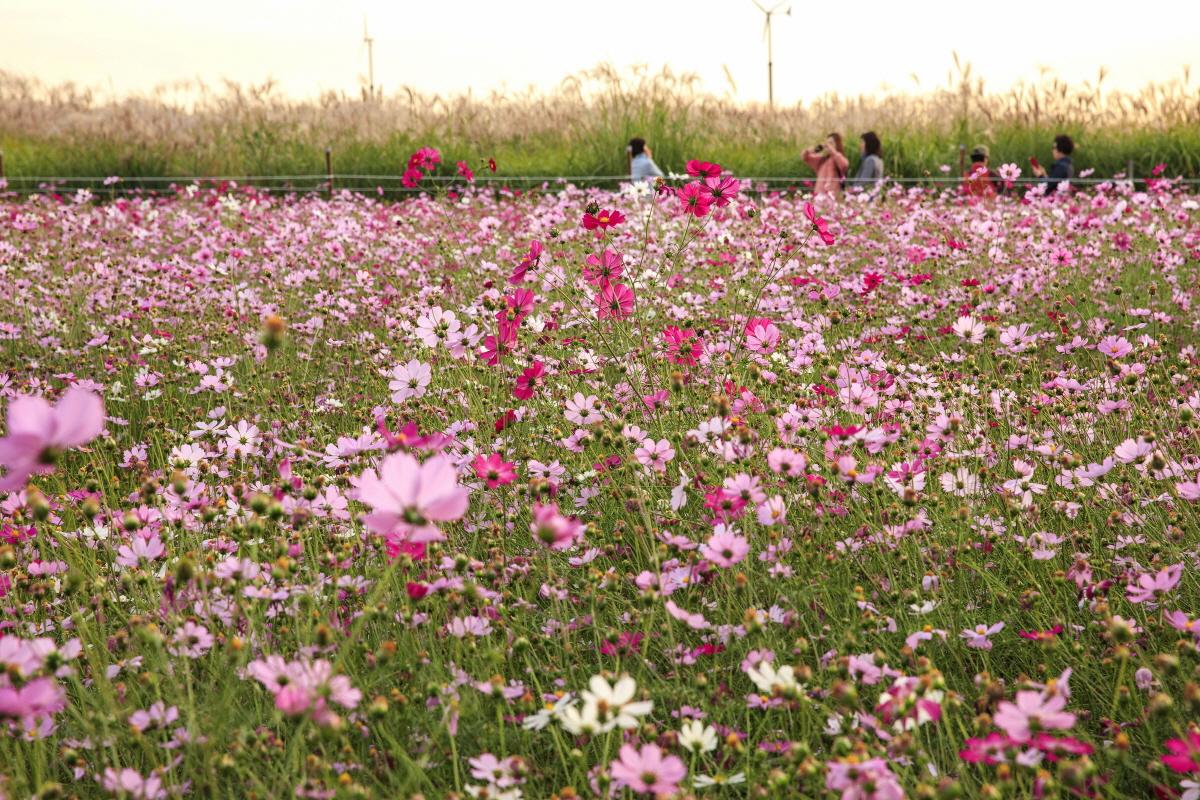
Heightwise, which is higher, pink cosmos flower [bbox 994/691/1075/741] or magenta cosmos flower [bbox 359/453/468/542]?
magenta cosmos flower [bbox 359/453/468/542]

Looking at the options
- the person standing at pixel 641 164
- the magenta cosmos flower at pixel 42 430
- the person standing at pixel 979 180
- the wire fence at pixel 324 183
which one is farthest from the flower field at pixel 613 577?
the wire fence at pixel 324 183

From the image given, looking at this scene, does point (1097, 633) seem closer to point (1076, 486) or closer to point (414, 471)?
point (1076, 486)

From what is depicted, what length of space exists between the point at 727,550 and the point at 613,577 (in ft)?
0.84

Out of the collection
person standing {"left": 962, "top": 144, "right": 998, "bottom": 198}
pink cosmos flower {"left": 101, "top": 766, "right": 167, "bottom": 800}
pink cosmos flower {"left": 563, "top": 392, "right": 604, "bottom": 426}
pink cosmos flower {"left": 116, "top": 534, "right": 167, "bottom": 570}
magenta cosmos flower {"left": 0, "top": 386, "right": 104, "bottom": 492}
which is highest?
person standing {"left": 962, "top": 144, "right": 998, "bottom": 198}

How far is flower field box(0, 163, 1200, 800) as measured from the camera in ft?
4.52

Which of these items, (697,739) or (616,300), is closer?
(697,739)

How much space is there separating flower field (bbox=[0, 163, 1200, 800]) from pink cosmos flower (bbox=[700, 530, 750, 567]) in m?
0.01

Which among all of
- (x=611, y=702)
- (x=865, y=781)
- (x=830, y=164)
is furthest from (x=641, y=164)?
(x=865, y=781)

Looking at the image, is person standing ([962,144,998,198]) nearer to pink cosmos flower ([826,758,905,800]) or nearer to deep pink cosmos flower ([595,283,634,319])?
deep pink cosmos flower ([595,283,634,319])

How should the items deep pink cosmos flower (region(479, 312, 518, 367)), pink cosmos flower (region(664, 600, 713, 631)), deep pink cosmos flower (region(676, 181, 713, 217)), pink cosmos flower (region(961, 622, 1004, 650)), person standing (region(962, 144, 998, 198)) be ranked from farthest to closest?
person standing (region(962, 144, 998, 198)), deep pink cosmos flower (region(676, 181, 713, 217)), deep pink cosmos flower (region(479, 312, 518, 367)), pink cosmos flower (region(961, 622, 1004, 650)), pink cosmos flower (region(664, 600, 713, 631))

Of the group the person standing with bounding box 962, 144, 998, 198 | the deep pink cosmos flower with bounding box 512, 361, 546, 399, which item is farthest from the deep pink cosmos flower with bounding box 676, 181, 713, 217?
the person standing with bounding box 962, 144, 998, 198

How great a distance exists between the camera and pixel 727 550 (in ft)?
5.31

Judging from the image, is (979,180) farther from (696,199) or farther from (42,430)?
(42,430)

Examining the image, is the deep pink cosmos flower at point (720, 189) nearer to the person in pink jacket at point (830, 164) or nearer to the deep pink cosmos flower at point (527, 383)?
the deep pink cosmos flower at point (527, 383)
